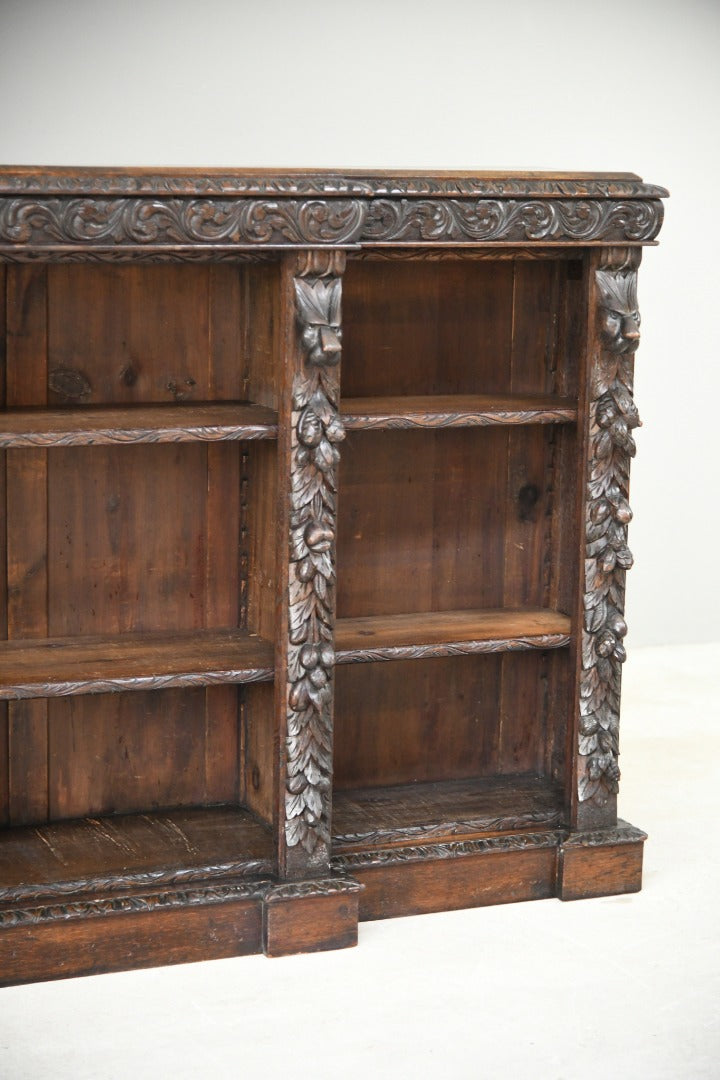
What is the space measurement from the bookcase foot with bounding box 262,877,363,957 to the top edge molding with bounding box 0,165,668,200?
1587 mm

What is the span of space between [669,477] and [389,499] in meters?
2.94

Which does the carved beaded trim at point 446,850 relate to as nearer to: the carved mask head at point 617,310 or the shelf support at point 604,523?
the shelf support at point 604,523

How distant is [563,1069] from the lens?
3254 millimetres

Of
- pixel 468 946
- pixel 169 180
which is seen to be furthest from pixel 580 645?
pixel 169 180

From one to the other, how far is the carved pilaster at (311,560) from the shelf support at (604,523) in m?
0.68

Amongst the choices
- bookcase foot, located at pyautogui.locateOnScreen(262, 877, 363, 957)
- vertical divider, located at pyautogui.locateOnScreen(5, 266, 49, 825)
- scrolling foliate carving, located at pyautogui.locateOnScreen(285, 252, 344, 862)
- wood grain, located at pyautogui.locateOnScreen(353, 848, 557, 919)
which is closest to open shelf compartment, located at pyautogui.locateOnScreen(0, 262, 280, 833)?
vertical divider, located at pyautogui.locateOnScreen(5, 266, 49, 825)

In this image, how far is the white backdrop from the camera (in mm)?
5672

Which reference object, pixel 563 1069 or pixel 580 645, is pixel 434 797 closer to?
pixel 580 645

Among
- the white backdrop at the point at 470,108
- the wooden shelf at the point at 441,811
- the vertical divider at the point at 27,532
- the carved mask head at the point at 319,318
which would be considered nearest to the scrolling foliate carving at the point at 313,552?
the carved mask head at the point at 319,318

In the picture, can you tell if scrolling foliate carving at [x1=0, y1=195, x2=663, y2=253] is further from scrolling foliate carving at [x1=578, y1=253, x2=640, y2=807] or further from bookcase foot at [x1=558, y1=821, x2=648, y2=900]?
bookcase foot at [x1=558, y1=821, x2=648, y2=900]

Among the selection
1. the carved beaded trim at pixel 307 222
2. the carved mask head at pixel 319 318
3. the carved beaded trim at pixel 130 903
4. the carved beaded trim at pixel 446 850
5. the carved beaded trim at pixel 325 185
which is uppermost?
the carved beaded trim at pixel 325 185

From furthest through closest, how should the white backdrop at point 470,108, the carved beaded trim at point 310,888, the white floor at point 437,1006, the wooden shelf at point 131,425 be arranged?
the white backdrop at point 470,108 < the carved beaded trim at point 310,888 < the wooden shelf at point 131,425 < the white floor at point 437,1006

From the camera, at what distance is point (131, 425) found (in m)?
3.58

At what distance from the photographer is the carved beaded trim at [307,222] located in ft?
11.0
